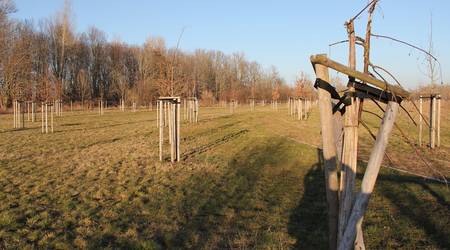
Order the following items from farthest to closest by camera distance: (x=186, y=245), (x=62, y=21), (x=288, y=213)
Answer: (x=62, y=21) → (x=288, y=213) → (x=186, y=245)

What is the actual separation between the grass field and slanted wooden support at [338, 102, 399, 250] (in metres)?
2.16

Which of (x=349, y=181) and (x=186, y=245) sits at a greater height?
(x=349, y=181)

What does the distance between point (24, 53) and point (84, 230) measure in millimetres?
50646

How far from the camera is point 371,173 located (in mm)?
2793

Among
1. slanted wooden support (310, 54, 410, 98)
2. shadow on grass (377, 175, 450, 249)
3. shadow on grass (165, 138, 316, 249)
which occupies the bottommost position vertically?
shadow on grass (165, 138, 316, 249)

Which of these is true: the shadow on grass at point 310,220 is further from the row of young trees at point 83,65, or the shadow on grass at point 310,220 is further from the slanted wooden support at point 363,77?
the row of young trees at point 83,65

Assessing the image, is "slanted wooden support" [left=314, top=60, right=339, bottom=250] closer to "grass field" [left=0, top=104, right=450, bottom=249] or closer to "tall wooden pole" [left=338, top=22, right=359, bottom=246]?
"tall wooden pole" [left=338, top=22, right=359, bottom=246]

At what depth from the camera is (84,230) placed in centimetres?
548

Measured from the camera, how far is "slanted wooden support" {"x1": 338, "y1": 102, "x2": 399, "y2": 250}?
8.98ft

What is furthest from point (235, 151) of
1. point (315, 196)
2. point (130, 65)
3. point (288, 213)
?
point (130, 65)

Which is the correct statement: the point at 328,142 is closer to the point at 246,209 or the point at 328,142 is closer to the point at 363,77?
the point at 363,77

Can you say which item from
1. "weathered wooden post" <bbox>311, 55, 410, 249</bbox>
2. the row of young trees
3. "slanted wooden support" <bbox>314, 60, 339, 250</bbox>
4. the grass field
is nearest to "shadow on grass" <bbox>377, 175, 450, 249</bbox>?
the grass field

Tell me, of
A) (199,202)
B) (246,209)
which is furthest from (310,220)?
(199,202)

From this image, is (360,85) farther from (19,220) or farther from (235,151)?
(235,151)
